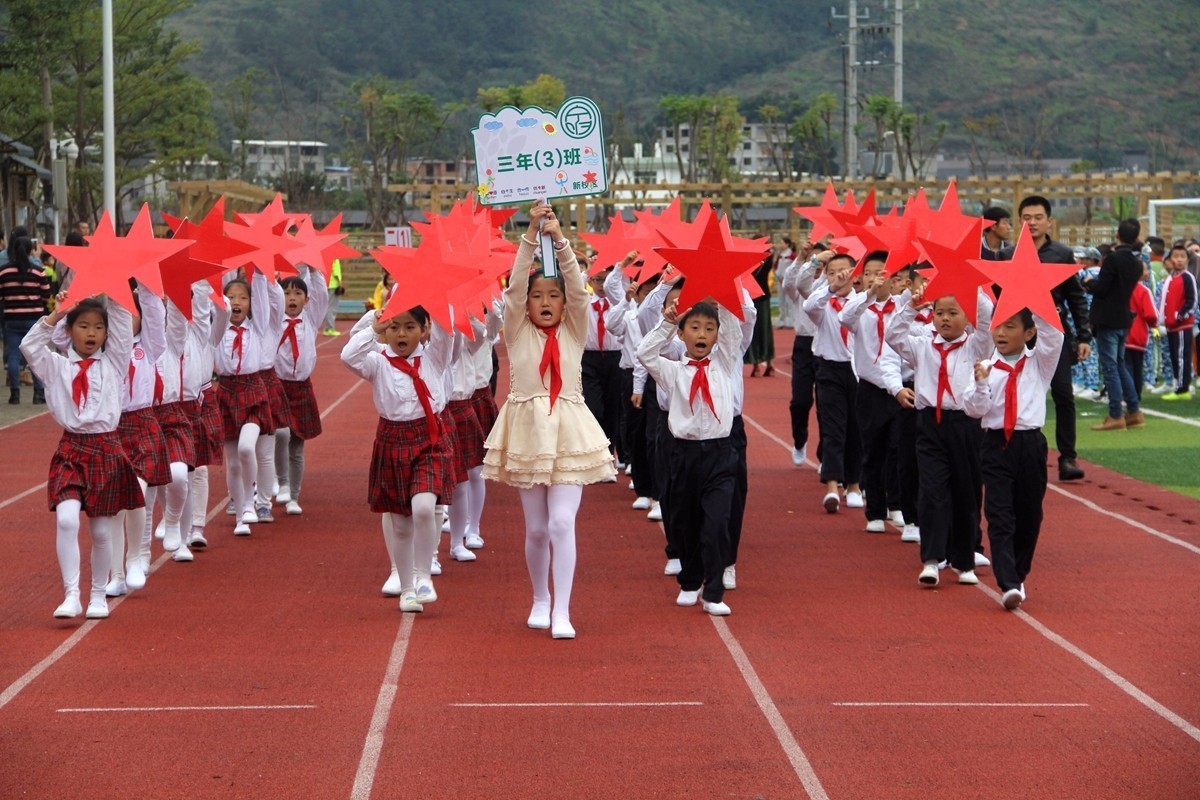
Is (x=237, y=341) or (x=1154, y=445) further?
(x=1154, y=445)

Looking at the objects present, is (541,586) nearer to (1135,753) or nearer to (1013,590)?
(1013,590)

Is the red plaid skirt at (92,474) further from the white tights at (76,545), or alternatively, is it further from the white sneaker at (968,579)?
the white sneaker at (968,579)

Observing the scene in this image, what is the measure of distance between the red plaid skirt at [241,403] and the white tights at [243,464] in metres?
0.05

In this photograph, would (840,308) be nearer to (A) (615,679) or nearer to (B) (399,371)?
(B) (399,371)

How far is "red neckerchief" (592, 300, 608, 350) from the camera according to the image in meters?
12.9

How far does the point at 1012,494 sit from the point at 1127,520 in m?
3.21

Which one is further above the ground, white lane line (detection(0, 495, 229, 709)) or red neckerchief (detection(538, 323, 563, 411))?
red neckerchief (detection(538, 323, 563, 411))

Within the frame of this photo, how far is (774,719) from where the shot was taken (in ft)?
21.5

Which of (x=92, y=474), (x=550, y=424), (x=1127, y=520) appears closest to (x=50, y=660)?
(x=92, y=474)

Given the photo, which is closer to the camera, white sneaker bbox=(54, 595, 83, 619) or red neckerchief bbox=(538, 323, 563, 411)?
red neckerchief bbox=(538, 323, 563, 411)

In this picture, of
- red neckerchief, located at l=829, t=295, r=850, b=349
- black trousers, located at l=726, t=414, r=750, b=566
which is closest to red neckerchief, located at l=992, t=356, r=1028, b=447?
black trousers, located at l=726, t=414, r=750, b=566

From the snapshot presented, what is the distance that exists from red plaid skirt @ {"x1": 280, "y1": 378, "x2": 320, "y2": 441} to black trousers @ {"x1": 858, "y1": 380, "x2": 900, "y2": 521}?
149 inches

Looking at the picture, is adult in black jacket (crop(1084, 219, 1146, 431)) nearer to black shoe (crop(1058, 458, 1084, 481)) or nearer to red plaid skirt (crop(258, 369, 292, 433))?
black shoe (crop(1058, 458, 1084, 481))

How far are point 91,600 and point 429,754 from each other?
311 centimetres
